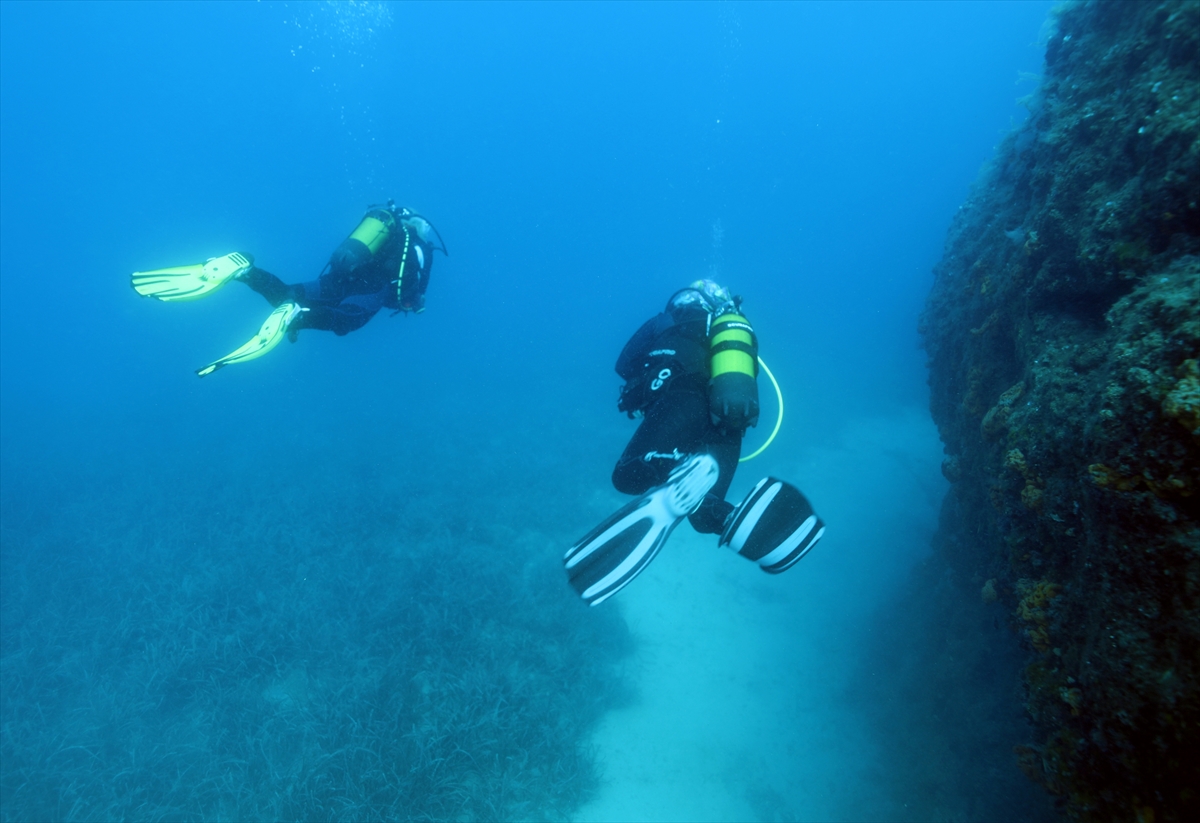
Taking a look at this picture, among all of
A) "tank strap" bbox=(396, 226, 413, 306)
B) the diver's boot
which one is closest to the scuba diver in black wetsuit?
the diver's boot

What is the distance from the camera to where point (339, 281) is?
650cm

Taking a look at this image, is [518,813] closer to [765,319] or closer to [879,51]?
[765,319]

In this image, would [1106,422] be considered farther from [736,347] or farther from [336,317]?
[336,317]

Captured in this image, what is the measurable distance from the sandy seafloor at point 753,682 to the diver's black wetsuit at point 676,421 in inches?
217

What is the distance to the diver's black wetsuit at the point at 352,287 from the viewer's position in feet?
20.9

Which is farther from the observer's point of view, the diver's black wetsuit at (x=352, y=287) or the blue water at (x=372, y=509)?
the blue water at (x=372, y=509)

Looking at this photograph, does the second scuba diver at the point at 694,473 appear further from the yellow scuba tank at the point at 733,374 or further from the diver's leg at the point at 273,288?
the diver's leg at the point at 273,288

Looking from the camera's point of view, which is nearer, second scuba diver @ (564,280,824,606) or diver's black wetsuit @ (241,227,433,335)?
second scuba diver @ (564,280,824,606)

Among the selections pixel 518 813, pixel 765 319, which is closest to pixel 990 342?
pixel 518 813

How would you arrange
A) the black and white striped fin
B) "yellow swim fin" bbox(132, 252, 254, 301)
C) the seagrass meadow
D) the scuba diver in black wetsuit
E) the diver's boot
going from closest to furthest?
the black and white striped fin → the diver's boot → the scuba diver in black wetsuit → "yellow swim fin" bbox(132, 252, 254, 301) → the seagrass meadow

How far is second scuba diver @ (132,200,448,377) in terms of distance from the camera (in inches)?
235

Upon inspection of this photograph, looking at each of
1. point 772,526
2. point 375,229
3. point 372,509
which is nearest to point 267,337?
point 375,229

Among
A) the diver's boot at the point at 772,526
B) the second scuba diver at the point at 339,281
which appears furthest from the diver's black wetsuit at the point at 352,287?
the diver's boot at the point at 772,526

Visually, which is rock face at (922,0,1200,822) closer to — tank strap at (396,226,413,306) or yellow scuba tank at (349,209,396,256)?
tank strap at (396,226,413,306)
